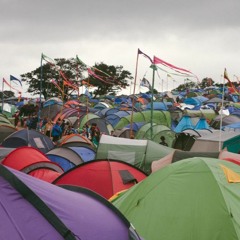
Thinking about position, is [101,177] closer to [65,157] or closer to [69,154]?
[65,157]

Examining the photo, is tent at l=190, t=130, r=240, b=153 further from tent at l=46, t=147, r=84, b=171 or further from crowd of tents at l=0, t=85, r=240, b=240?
tent at l=46, t=147, r=84, b=171

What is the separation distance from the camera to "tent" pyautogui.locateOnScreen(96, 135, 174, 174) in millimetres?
11602

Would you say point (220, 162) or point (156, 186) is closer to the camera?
point (156, 186)

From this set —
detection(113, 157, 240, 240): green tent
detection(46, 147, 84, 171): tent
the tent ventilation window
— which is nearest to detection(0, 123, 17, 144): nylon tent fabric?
detection(46, 147, 84, 171): tent

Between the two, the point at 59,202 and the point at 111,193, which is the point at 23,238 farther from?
the point at 111,193

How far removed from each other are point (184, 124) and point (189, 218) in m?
17.6

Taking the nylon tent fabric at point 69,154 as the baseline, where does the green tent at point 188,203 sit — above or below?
above

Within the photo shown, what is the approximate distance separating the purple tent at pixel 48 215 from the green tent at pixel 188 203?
1568 millimetres

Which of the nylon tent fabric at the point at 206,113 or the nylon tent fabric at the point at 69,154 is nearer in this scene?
the nylon tent fabric at the point at 69,154

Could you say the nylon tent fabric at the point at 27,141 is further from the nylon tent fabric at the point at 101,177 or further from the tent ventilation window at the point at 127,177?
the tent ventilation window at the point at 127,177

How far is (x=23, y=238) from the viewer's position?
296 cm

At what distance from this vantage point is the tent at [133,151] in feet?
38.1

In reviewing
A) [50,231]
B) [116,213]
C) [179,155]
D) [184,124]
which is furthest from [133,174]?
[184,124]

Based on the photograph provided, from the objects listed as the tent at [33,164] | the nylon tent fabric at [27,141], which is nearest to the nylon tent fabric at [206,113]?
the nylon tent fabric at [27,141]
